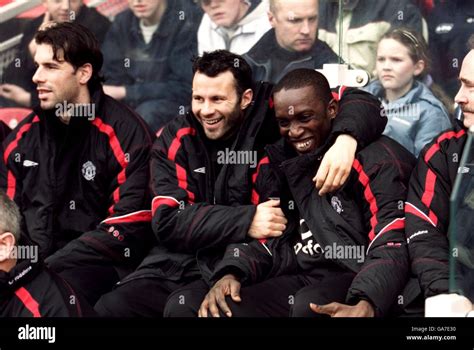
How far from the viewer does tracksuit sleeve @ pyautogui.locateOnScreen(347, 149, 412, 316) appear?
6.22 meters

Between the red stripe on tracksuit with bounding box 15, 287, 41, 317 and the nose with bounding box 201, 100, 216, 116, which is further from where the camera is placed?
the nose with bounding box 201, 100, 216, 116

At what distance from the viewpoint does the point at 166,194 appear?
660 centimetres

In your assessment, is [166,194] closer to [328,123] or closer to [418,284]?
[328,123]


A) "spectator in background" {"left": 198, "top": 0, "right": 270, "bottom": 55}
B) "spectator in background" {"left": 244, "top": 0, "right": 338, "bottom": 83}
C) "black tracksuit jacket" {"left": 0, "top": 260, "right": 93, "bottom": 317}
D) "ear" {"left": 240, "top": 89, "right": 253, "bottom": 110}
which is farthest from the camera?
"spectator in background" {"left": 198, "top": 0, "right": 270, "bottom": 55}

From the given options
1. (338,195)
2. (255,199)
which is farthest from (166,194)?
(338,195)

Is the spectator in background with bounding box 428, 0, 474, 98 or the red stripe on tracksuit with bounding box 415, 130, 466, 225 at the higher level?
the spectator in background with bounding box 428, 0, 474, 98

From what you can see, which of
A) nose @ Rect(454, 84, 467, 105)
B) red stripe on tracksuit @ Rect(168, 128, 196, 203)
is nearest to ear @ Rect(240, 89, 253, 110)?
red stripe on tracksuit @ Rect(168, 128, 196, 203)

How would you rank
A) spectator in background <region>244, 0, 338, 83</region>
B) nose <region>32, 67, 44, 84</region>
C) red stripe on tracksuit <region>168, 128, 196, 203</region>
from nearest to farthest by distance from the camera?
red stripe on tracksuit <region>168, 128, 196, 203</region>, nose <region>32, 67, 44, 84</region>, spectator in background <region>244, 0, 338, 83</region>

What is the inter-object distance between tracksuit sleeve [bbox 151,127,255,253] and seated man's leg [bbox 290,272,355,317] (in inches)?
16.2

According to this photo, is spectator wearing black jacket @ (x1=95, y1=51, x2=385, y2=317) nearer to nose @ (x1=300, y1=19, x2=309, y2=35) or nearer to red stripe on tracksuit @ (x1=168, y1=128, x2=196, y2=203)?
red stripe on tracksuit @ (x1=168, y1=128, x2=196, y2=203)

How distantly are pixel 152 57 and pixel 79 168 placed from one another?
0.78m

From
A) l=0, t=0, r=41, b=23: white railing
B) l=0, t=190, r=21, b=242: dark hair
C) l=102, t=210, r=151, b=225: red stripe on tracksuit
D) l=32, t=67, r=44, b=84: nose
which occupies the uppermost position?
l=0, t=0, r=41, b=23: white railing

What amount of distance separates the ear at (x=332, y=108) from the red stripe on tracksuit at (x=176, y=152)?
2.25 ft

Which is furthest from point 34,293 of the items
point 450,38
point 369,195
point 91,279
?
point 450,38
